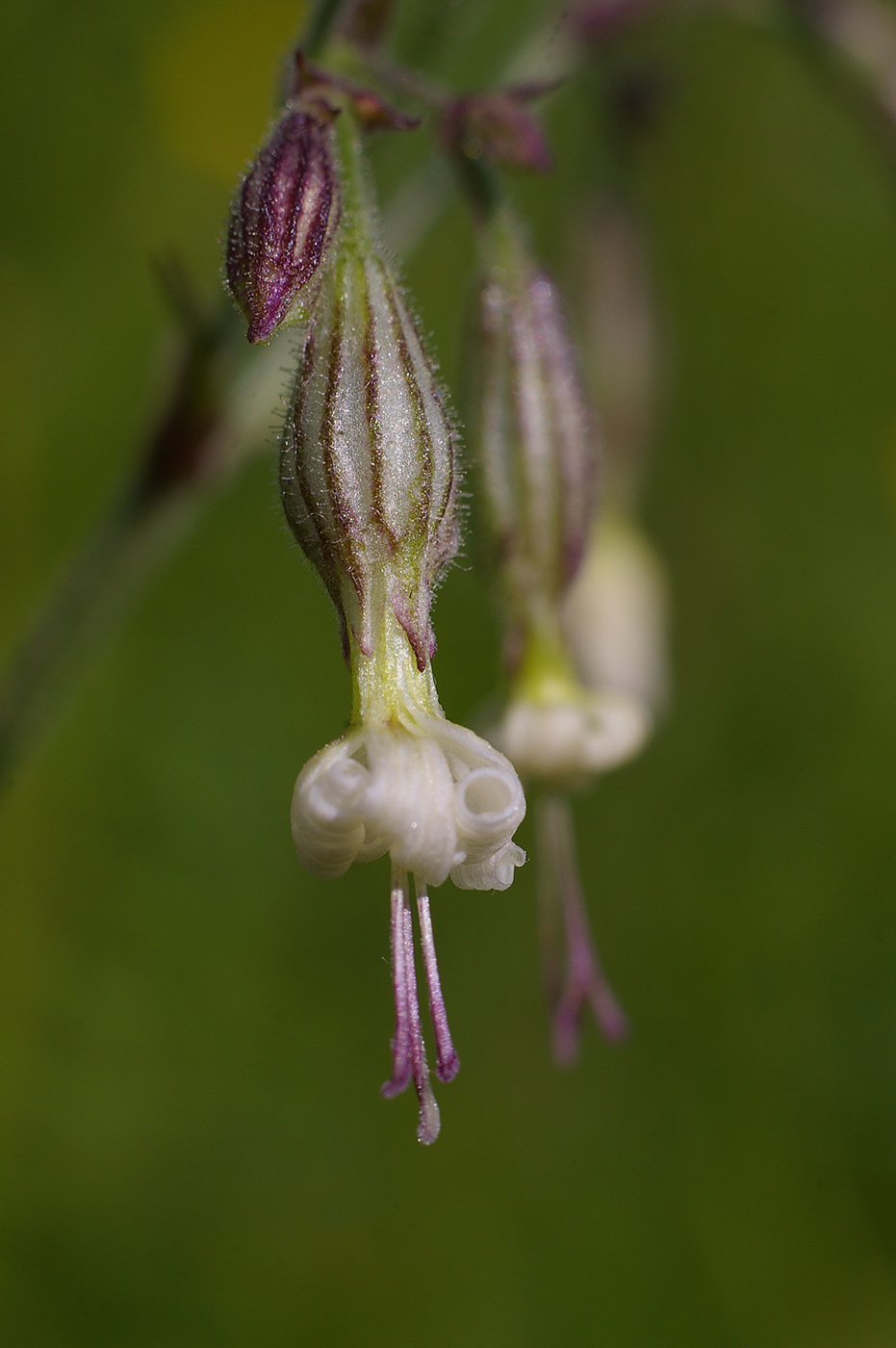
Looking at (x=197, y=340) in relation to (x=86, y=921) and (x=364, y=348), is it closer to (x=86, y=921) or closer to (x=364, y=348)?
(x=364, y=348)

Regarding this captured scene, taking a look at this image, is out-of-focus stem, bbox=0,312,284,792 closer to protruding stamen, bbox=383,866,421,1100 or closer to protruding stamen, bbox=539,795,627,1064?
protruding stamen, bbox=539,795,627,1064

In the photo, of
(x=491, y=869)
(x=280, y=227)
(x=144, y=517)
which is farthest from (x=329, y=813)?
(x=144, y=517)

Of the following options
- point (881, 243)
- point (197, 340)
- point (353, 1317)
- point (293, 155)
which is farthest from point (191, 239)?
point (353, 1317)

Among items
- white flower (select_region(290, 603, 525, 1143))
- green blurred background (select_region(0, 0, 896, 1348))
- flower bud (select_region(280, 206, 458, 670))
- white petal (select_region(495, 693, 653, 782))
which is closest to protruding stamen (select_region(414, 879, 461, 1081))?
white flower (select_region(290, 603, 525, 1143))

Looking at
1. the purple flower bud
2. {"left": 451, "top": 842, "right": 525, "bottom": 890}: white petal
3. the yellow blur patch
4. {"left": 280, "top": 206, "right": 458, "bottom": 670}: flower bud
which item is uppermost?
the yellow blur patch

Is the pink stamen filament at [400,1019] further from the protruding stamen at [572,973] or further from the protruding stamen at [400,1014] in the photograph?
the protruding stamen at [572,973]

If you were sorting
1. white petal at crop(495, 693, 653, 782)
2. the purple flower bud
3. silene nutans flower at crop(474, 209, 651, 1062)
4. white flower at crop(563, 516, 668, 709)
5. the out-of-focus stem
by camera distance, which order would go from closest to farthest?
the purple flower bud, silene nutans flower at crop(474, 209, 651, 1062), white petal at crop(495, 693, 653, 782), the out-of-focus stem, white flower at crop(563, 516, 668, 709)
